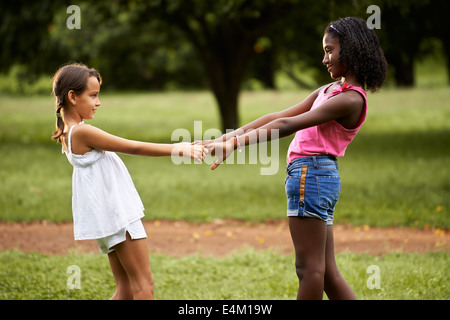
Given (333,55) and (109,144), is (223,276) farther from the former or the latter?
(333,55)

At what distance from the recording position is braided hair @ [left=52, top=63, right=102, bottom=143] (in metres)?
3.31

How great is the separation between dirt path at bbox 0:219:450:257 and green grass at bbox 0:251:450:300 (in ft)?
1.38

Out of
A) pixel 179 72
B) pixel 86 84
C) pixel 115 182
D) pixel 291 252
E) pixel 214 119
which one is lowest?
pixel 291 252

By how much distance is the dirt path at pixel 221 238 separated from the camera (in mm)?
6180

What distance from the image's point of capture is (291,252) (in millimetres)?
6055

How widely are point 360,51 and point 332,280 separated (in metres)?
1.29

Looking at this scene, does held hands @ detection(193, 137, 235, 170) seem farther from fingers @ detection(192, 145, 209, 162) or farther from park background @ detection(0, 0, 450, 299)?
park background @ detection(0, 0, 450, 299)

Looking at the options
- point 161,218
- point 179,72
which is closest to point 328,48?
point 161,218

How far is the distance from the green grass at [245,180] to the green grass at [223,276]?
6.70 ft

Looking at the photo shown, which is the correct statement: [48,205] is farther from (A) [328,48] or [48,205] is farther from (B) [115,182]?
(A) [328,48]

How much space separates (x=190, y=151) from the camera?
3438 millimetres

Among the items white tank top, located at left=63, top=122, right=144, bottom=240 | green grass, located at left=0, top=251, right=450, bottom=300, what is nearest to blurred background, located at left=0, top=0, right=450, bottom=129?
green grass, located at left=0, top=251, right=450, bottom=300

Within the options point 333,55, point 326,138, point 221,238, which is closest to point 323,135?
point 326,138

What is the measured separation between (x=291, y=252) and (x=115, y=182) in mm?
3209
